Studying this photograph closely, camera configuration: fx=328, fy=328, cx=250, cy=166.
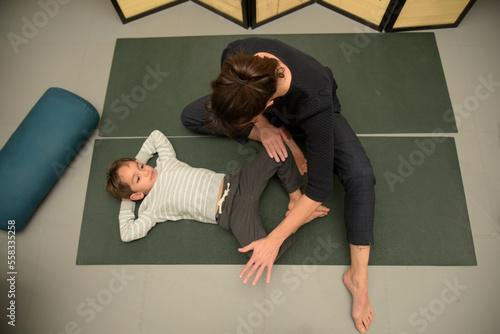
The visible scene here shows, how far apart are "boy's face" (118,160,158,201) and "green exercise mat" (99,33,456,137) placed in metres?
0.30

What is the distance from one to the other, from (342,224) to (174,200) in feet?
2.79

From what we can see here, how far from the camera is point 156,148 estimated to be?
Result: 179 centimetres

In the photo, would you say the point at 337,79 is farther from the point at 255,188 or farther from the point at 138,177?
the point at 138,177

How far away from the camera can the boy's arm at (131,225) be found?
64.3 inches

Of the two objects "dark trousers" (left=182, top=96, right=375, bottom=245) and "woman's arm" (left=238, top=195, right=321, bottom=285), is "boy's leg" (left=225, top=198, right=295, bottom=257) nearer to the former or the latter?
"woman's arm" (left=238, top=195, right=321, bottom=285)

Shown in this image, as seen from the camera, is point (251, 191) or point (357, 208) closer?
Answer: point (357, 208)

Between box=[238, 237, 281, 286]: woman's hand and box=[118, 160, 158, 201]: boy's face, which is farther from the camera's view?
box=[118, 160, 158, 201]: boy's face

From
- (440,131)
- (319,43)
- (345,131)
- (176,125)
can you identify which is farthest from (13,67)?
(440,131)

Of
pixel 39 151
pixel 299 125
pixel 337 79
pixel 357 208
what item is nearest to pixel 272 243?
pixel 357 208

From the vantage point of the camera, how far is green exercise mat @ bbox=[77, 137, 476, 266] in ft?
5.29

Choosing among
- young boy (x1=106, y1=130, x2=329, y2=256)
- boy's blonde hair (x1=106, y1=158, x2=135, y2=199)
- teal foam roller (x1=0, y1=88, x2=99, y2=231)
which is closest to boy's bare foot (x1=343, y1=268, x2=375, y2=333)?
young boy (x1=106, y1=130, x2=329, y2=256)

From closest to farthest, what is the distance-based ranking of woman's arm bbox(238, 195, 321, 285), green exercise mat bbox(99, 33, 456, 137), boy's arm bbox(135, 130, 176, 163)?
1. woman's arm bbox(238, 195, 321, 285)
2. boy's arm bbox(135, 130, 176, 163)
3. green exercise mat bbox(99, 33, 456, 137)

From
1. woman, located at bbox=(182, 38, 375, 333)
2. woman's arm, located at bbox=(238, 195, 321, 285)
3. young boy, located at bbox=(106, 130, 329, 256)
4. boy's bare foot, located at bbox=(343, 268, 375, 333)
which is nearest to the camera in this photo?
woman, located at bbox=(182, 38, 375, 333)

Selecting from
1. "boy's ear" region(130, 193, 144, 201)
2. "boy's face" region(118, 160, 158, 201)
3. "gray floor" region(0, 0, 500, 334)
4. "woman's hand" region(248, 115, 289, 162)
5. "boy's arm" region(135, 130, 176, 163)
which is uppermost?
"woman's hand" region(248, 115, 289, 162)
